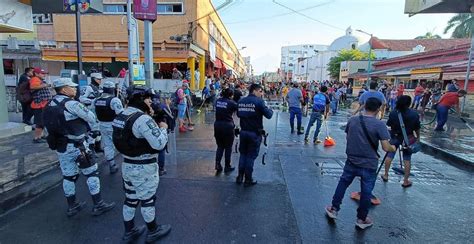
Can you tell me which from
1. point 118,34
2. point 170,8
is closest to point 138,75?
point 170,8

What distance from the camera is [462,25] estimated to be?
41.4m

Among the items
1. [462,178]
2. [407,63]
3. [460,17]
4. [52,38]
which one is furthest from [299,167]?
[460,17]

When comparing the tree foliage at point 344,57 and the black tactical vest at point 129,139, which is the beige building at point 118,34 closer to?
the black tactical vest at point 129,139

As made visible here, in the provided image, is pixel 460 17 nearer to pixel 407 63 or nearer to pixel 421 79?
pixel 407 63

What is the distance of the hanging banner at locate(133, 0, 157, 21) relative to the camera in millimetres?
8766

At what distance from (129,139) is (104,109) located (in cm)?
264

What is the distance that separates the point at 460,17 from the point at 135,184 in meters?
53.6

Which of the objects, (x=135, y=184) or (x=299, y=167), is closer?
(x=135, y=184)

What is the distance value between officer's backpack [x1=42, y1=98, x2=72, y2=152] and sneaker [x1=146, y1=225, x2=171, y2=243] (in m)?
1.58

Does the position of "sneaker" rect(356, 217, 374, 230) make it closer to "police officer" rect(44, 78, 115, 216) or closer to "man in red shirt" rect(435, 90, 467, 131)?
"police officer" rect(44, 78, 115, 216)

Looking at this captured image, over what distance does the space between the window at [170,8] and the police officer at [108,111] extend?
16.7 m

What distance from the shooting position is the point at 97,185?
12.9ft

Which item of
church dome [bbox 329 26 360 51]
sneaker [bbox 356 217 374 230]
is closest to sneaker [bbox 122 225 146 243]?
sneaker [bbox 356 217 374 230]

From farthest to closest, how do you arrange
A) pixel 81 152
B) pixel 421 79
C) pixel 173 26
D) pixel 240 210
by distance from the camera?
pixel 421 79 < pixel 173 26 < pixel 240 210 < pixel 81 152
